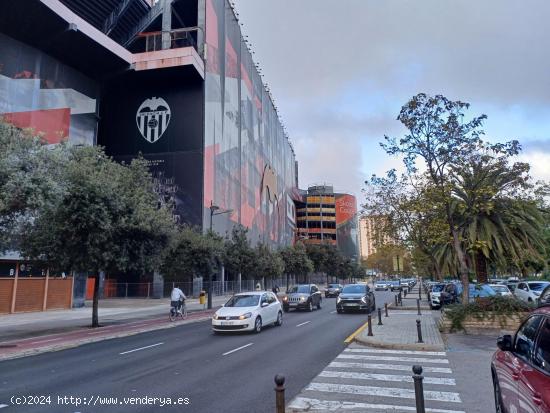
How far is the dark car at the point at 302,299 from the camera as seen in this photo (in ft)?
91.1

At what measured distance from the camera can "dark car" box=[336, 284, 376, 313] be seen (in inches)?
972

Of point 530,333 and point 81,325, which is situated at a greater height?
point 530,333

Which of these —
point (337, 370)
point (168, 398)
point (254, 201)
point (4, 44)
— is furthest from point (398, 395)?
point (254, 201)

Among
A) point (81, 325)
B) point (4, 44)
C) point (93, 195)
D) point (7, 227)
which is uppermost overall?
point (4, 44)

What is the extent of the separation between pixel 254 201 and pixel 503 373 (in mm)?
61354

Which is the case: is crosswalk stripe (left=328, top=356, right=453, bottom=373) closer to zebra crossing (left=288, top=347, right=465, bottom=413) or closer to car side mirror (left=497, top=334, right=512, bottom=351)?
zebra crossing (left=288, top=347, right=465, bottom=413)

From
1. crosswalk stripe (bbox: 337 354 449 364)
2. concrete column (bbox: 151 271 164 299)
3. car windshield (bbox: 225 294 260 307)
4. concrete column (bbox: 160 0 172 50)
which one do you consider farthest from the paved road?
concrete column (bbox: 160 0 172 50)

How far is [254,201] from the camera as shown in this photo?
2603 inches

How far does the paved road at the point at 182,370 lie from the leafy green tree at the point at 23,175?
5.41 metres

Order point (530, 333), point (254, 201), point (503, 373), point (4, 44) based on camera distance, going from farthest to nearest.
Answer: point (254, 201)
point (4, 44)
point (503, 373)
point (530, 333)

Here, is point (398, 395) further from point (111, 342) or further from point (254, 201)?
point (254, 201)

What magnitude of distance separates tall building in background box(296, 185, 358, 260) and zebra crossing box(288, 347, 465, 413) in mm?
128022

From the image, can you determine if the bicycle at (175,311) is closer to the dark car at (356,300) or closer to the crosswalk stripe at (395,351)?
the dark car at (356,300)

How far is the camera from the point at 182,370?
982cm
